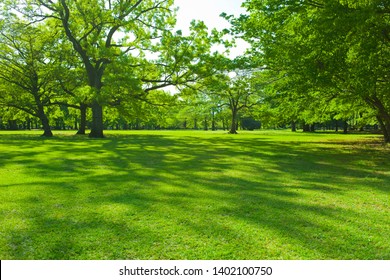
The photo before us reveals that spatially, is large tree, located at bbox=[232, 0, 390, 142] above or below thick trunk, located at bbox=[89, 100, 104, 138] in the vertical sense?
above

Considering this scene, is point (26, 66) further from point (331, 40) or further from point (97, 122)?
point (331, 40)

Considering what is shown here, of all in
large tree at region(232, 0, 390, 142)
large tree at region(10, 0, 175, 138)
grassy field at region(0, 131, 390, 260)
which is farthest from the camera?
large tree at region(10, 0, 175, 138)

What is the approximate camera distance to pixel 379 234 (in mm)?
4766

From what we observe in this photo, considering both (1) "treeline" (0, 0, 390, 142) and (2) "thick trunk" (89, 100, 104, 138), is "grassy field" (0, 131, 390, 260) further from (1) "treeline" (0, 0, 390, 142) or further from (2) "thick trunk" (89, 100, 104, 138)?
(2) "thick trunk" (89, 100, 104, 138)

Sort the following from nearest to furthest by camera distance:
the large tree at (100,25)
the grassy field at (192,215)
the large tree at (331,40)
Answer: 1. the grassy field at (192,215)
2. the large tree at (331,40)
3. the large tree at (100,25)

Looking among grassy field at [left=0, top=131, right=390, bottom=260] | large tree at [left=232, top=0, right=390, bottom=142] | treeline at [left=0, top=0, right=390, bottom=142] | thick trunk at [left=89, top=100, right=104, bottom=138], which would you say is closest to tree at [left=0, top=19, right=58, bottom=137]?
treeline at [left=0, top=0, right=390, bottom=142]

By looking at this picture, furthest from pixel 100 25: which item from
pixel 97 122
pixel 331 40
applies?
pixel 331 40

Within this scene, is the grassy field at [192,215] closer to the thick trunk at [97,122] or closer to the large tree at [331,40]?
the large tree at [331,40]

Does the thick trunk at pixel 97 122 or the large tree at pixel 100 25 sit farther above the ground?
the large tree at pixel 100 25

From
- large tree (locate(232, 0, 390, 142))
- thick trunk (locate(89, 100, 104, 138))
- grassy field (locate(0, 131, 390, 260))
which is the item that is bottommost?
grassy field (locate(0, 131, 390, 260))

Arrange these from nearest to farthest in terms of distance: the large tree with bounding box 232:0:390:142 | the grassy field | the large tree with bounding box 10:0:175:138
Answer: the grassy field, the large tree with bounding box 232:0:390:142, the large tree with bounding box 10:0:175:138

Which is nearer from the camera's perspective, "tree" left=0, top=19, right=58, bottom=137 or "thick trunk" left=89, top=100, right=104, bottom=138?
"thick trunk" left=89, top=100, right=104, bottom=138

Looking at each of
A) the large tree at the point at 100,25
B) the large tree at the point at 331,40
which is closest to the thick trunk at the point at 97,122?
the large tree at the point at 100,25
